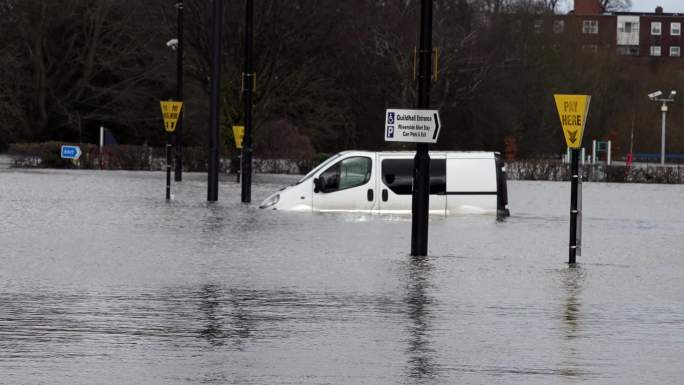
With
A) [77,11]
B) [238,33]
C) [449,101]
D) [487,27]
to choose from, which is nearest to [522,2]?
[487,27]

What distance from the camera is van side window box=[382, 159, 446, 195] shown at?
31.1m

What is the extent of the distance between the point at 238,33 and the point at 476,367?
170 feet

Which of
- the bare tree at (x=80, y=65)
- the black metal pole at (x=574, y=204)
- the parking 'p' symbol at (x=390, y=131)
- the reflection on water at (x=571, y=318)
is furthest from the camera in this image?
the bare tree at (x=80, y=65)

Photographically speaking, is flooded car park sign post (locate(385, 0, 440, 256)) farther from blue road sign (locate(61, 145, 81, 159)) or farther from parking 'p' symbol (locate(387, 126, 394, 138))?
blue road sign (locate(61, 145, 81, 159))

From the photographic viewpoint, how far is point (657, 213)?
120 ft

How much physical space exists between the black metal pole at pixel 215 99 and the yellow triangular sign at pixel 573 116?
16.7 meters

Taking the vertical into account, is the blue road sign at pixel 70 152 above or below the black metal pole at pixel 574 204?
above

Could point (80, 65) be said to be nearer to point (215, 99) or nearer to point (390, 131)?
point (215, 99)

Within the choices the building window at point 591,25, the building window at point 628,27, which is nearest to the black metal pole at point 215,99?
the building window at point 591,25

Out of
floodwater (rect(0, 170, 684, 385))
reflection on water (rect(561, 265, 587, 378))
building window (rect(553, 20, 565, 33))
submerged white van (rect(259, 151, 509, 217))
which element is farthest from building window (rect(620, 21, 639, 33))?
reflection on water (rect(561, 265, 587, 378))

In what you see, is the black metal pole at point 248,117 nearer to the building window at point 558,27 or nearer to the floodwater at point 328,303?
the floodwater at point 328,303

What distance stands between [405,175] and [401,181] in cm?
16

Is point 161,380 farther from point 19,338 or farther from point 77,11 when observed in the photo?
point 77,11

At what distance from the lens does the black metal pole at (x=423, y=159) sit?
20.2 m
